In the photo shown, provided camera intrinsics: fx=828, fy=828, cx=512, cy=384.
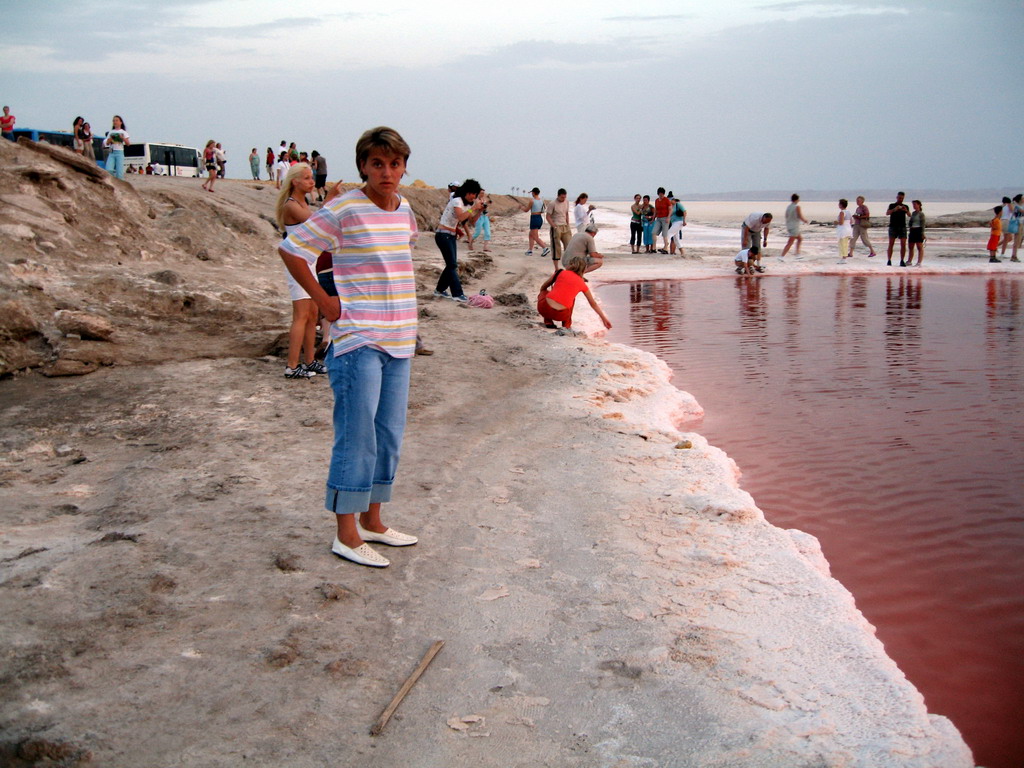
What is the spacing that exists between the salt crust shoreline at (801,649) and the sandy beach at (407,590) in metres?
0.01

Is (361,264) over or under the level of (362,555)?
over

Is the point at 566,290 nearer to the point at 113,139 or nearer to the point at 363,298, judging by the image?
the point at 363,298

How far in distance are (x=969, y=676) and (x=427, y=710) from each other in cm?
228

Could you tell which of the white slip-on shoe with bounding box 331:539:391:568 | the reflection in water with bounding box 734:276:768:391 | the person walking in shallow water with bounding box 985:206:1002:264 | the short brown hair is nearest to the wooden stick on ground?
the white slip-on shoe with bounding box 331:539:391:568

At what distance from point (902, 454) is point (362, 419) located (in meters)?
4.39

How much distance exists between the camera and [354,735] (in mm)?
2473

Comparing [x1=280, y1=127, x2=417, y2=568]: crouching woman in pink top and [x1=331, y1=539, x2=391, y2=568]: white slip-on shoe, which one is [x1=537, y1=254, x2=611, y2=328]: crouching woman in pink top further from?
[x1=331, y1=539, x2=391, y2=568]: white slip-on shoe

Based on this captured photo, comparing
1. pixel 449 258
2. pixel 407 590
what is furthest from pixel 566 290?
pixel 407 590

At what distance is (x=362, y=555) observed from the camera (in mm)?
3498

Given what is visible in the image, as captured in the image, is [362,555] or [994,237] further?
[994,237]

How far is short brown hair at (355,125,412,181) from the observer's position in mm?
3305

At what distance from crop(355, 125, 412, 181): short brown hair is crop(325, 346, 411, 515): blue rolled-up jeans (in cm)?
75

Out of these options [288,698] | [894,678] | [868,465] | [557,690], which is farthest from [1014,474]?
[288,698]

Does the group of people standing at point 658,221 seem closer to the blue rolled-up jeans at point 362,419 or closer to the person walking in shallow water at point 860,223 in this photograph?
the person walking in shallow water at point 860,223
